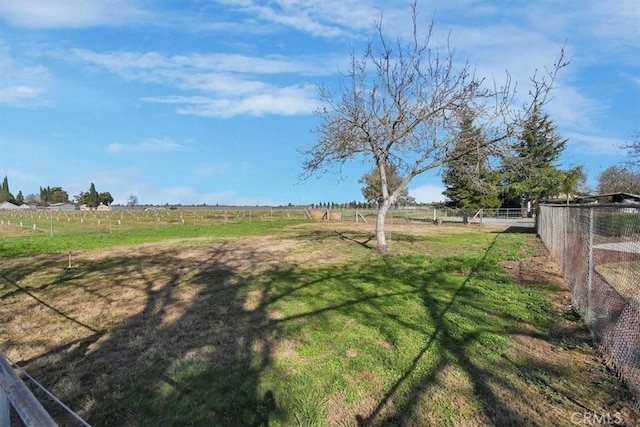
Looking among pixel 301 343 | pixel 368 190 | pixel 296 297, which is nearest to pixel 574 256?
pixel 296 297

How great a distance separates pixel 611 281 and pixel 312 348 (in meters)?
4.90

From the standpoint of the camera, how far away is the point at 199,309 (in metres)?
6.14

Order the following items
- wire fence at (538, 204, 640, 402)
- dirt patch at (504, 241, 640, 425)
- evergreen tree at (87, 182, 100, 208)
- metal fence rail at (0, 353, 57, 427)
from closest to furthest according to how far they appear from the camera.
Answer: metal fence rail at (0, 353, 57, 427)
dirt patch at (504, 241, 640, 425)
wire fence at (538, 204, 640, 402)
evergreen tree at (87, 182, 100, 208)

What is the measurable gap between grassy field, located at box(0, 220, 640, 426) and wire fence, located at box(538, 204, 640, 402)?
23 centimetres

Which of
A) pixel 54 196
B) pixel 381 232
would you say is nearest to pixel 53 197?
pixel 54 196

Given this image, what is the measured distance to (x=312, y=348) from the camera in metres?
4.44

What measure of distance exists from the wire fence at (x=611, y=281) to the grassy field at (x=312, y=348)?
0.77 ft

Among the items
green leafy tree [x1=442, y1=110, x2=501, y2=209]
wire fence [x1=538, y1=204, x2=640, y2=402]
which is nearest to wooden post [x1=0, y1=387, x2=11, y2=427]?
wire fence [x1=538, y1=204, x2=640, y2=402]

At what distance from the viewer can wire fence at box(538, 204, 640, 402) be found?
3840mm

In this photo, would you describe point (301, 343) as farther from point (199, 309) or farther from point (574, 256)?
point (574, 256)

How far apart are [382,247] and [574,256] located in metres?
5.83

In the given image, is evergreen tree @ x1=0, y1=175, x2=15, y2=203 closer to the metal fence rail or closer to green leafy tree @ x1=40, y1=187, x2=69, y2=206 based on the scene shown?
green leafy tree @ x1=40, y1=187, x2=69, y2=206

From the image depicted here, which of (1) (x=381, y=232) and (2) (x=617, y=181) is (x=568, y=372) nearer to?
(1) (x=381, y=232)

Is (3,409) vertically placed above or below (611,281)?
above
